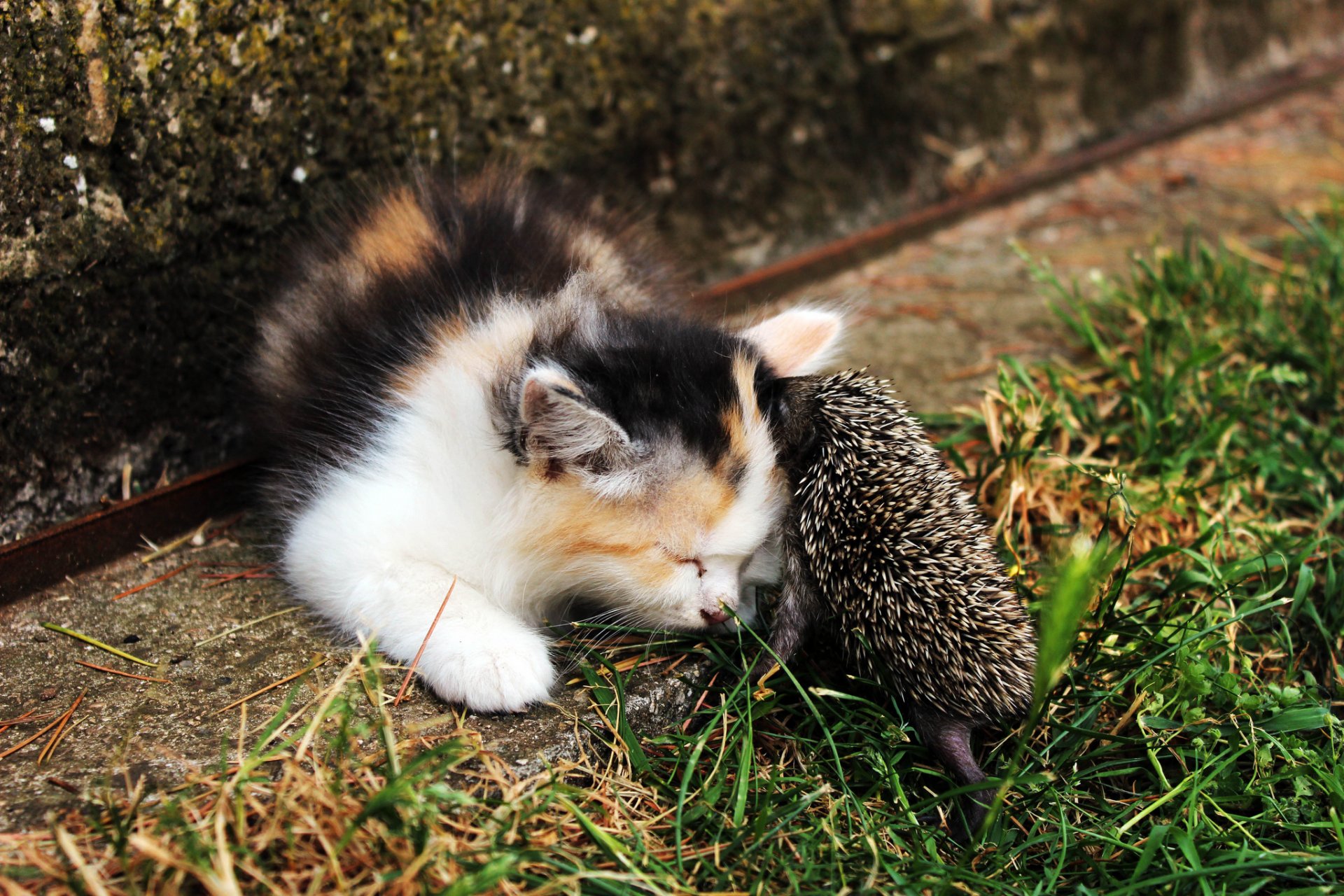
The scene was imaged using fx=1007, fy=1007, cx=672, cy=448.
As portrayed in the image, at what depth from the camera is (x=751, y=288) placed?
3762 mm

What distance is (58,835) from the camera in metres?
1.48

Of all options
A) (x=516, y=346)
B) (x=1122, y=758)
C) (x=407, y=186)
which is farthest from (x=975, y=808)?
(x=407, y=186)

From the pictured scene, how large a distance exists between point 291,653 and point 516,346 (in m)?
0.81

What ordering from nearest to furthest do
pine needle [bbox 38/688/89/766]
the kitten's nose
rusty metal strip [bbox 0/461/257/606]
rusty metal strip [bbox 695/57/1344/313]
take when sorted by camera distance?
1. pine needle [bbox 38/688/89/766]
2. the kitten's nose
3. rusty metal strip [bbox 0/461/257/606]
4. rusty metal strip [bbox 695/57/1344/313]

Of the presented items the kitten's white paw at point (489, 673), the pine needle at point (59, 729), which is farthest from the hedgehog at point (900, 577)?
the pine needle at point (59, 729)

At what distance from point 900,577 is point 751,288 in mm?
1975

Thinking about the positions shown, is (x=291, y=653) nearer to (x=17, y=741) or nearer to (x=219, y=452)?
(x=17, y=741)

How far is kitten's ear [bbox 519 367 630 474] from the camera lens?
6.08ft

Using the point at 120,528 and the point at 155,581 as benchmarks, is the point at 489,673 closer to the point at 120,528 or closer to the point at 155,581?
the point at 155,581

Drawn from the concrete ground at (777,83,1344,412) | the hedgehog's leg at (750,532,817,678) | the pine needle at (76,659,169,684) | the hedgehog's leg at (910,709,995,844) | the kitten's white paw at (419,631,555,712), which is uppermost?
the pine needle at (76,659,169,684)

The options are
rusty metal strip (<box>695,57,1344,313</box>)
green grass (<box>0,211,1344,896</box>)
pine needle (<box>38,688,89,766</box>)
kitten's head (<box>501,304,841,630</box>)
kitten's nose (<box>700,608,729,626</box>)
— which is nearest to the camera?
green grass (<box>0,211,1344,896</box>)

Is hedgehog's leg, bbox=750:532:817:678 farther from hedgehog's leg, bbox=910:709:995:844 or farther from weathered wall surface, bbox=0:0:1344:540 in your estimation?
weathered wall surface, bbox=0:0:1344:540

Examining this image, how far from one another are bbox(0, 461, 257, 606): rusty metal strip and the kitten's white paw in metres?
0.96

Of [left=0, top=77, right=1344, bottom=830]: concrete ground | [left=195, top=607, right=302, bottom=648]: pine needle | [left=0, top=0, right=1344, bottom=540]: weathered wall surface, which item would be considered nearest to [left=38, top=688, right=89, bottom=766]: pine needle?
[left=0, top=77, right=1344, bottom=830]: concrete ground
